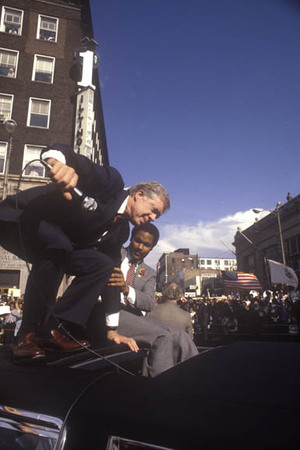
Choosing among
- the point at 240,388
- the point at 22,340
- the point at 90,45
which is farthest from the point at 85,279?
the point at 90,45

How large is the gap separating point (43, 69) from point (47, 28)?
320 centimetres

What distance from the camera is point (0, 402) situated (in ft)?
3.80

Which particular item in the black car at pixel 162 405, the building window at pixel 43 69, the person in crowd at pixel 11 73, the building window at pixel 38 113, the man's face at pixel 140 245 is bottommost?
the black car at pixel 162 405

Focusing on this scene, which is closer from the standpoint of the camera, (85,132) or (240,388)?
(240,388)

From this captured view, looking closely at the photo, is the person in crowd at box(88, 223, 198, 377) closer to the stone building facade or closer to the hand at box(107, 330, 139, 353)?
the hand at box(107, 330, 139, 353)

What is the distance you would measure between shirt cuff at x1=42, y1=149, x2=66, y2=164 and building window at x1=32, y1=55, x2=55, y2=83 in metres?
22.6

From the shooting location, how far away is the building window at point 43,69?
21359mm

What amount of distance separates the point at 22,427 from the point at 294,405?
884 mm

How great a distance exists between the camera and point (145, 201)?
7.53 feet

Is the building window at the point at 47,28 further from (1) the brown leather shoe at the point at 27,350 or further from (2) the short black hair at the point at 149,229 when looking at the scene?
(1) the brown leather shoe at the point at 27,350

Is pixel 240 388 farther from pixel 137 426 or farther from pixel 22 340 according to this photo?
pixel 22 340

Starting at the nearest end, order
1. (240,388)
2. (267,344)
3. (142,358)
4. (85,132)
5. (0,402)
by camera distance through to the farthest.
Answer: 1. (240,388)
2. (0,402)
3. (267,344)
4. (142,358)
5. (85,132)

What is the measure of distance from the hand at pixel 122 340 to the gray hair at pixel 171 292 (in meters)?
2.16

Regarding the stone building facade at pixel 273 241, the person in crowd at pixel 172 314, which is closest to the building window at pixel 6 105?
the stone building facade at pixel 273 241
